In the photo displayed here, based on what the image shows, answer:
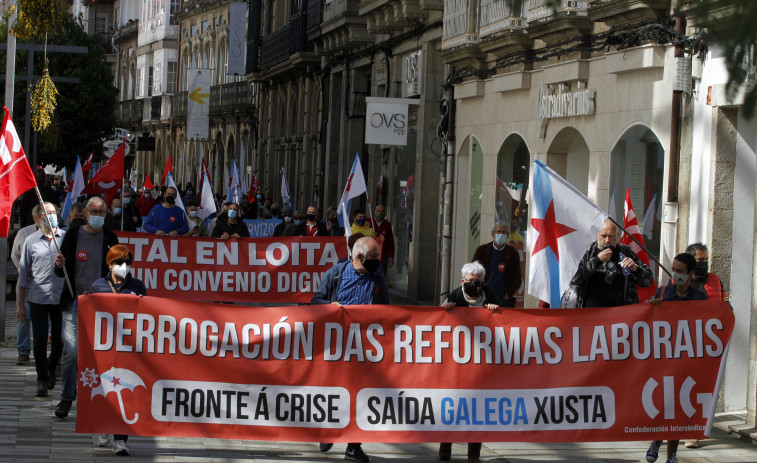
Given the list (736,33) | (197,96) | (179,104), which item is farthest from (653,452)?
(179,104)

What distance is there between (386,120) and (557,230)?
1160cm

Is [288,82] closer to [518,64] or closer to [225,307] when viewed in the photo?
[518,64]

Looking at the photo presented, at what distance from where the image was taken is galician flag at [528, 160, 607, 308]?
368 inches

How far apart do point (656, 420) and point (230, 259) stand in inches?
318

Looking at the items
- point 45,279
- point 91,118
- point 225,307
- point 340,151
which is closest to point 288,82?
point 340,151

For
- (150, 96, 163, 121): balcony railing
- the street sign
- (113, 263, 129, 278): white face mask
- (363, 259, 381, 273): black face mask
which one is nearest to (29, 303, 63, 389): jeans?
(113, 263, 129, 278): white face mask

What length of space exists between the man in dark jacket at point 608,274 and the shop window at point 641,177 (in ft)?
11.5

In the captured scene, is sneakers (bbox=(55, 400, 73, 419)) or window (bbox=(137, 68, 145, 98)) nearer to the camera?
sneakers (bbox=(55, 400, 73, 419))

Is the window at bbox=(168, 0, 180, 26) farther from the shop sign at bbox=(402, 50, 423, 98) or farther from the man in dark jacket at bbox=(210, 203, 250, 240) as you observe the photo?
the man in dark jacket at bbox=(210, 203, 250, 240)

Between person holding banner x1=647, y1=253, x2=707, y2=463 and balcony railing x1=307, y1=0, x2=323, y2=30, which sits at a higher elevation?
balcony railing x1=307, y1=0, x2=323, y2=30

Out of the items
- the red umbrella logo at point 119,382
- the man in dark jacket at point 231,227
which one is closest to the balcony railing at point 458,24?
the man in dark jacket at point 231,227

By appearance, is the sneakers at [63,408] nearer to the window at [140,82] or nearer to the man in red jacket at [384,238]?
the man in red jacket at [384,238]

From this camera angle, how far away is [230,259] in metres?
15.4

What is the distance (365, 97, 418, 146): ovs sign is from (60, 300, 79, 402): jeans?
11.7m
